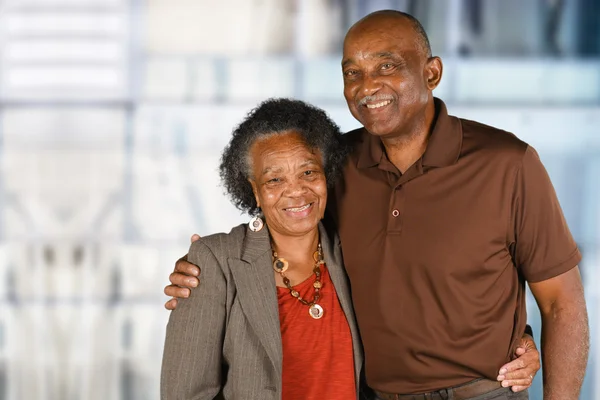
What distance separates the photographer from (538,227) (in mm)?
2133

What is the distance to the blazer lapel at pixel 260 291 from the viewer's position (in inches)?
82.2

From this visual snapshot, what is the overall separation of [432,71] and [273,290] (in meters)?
0.69

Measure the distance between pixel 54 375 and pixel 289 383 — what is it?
2.79 meters

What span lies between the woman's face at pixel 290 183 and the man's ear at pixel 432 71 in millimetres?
→ 351

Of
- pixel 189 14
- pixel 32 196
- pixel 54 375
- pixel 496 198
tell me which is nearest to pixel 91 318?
pixel 54 375

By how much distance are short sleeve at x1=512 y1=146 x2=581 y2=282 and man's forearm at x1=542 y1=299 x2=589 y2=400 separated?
11 cm

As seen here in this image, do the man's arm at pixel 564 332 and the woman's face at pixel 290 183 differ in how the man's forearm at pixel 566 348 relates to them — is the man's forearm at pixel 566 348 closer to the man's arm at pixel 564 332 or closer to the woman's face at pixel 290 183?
the man's arm at pixel 564 332

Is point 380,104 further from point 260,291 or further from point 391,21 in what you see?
point 260,291

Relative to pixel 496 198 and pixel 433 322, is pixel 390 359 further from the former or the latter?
pixel 496 198

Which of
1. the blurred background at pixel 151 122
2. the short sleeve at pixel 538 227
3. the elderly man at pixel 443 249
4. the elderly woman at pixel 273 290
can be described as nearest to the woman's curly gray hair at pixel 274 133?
the elderly woman at pixel 273 290

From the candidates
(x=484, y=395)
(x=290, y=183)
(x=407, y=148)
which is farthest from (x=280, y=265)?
(x=484, y=395)

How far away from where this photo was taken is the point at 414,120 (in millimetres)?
2213

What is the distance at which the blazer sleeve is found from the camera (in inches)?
81.7

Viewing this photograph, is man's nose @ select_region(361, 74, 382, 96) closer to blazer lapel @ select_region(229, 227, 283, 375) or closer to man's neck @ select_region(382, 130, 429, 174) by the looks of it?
man's neck @ select_region(382, 130, 429, 174)
